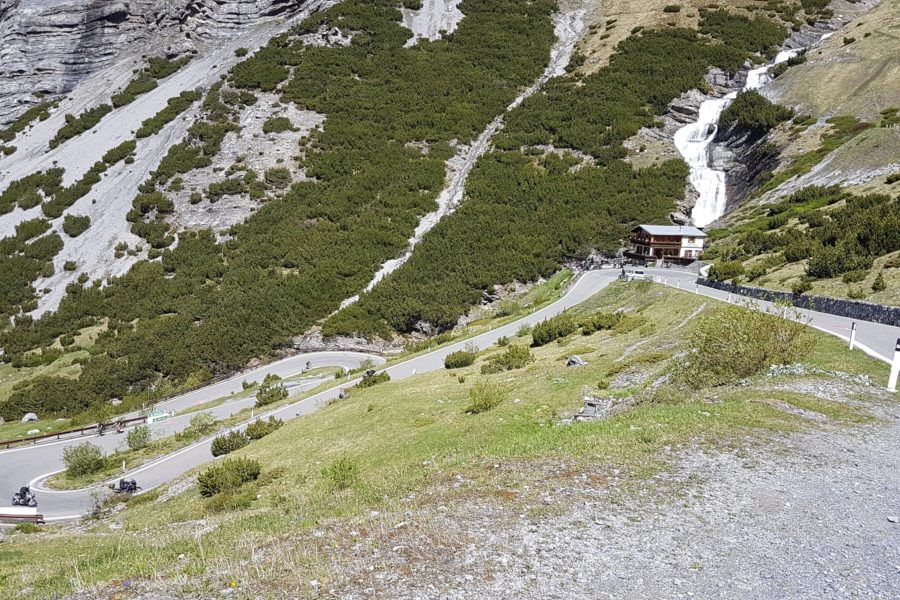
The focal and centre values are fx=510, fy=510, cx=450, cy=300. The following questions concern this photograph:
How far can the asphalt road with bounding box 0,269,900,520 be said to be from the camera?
20297 millimetres

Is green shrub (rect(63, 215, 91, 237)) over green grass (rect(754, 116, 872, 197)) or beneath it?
beneath

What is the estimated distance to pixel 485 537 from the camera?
7.08 m

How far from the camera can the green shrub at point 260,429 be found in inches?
1033

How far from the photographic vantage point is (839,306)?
22.6 meters

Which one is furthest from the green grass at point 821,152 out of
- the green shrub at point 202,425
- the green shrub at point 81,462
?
the green shrub at point 81,462

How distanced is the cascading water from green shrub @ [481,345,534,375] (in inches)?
1743

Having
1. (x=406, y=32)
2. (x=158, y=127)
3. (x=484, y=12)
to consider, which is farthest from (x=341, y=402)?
(x=484, y=12)

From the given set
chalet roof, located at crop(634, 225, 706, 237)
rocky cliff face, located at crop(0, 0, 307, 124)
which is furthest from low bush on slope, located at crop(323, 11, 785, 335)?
rocky cliff face, located at crop(0, 0, 307, 124)

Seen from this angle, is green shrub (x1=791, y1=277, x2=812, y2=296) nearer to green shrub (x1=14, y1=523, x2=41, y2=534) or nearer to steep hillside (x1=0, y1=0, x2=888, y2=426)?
steep hillside (x1=0, y1=0, x2=888, y2=426)

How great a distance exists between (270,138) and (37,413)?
45.3m

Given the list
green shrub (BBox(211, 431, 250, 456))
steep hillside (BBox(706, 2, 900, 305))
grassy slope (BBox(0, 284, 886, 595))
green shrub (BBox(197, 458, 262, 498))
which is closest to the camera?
grassy slope (BBox(0, 284, 886, 595))

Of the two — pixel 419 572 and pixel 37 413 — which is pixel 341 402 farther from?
pixel 37 413

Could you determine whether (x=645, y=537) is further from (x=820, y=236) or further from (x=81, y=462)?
(x=820, y=236)

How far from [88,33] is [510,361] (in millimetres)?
113377
